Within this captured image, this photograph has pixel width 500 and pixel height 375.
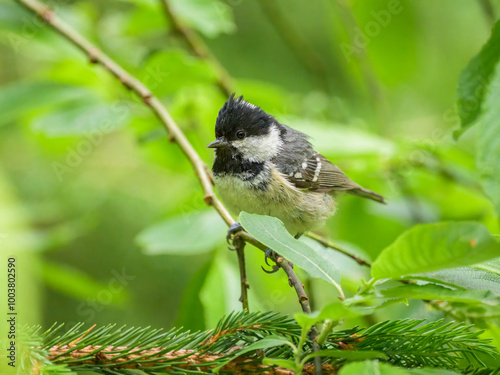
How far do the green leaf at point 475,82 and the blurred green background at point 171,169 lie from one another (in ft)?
0.32

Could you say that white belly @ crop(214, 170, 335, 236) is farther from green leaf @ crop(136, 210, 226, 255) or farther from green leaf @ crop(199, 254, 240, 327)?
green leaf @ crop(199, 254, 240, 327)

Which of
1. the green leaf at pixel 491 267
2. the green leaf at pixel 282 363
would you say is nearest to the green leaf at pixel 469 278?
the green leaf at pixel 491 267

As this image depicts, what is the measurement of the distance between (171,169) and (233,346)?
131 centimetres

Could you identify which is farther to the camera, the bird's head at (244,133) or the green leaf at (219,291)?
the bird's head at (244,133)

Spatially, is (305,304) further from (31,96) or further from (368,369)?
(31,96)

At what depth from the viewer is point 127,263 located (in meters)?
2.98

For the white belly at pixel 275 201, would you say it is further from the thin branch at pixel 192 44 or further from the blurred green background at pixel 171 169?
the thin branch at pixel 192 44

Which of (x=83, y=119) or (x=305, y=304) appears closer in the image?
(x=305, y=304)

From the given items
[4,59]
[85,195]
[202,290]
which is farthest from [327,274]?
[4,59]

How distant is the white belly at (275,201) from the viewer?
1826mm

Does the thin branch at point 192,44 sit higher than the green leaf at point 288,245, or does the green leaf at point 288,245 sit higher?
the thin branch at point 192,44

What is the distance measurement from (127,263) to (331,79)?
2.83m

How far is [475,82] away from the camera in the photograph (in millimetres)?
1084

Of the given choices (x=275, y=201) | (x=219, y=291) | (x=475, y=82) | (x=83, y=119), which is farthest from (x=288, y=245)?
(x=83, y=119)
